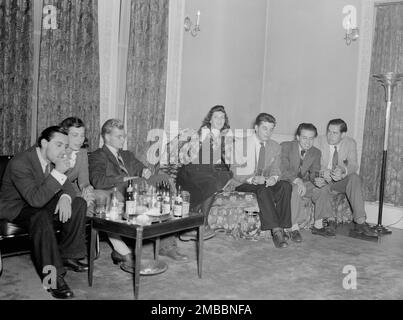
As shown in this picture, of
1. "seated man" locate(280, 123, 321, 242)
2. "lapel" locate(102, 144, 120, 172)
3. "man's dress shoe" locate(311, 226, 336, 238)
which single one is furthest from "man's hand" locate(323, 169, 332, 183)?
"lapel" locate(102, 144, 120, 172)

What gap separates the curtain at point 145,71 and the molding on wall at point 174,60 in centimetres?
16

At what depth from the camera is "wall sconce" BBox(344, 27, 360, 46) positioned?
612cm

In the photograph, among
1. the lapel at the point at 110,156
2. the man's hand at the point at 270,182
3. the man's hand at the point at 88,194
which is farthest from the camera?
the man's hand at the point at 270,182

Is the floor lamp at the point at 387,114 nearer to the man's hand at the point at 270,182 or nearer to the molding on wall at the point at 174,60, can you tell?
the man's hand at the point at 270,182

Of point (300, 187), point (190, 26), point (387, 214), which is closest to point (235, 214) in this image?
point (300, 187)

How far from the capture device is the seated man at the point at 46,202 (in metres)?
3.21

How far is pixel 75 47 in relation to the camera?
4578 millimetres

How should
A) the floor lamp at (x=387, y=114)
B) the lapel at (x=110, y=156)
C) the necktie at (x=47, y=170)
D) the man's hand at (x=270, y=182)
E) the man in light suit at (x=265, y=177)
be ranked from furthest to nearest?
the floor lamp at (x=387, y=114) → the man's hand at (x=270, y=182) → the man in light suit at (x=265, y=177) → the lapel at (x=110, y=156) → the necktie at (x=47, y=170)

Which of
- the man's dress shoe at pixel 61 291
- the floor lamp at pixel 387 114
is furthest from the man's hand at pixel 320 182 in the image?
the man's dress shoe at pixel 61 291

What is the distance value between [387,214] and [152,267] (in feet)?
11.6
